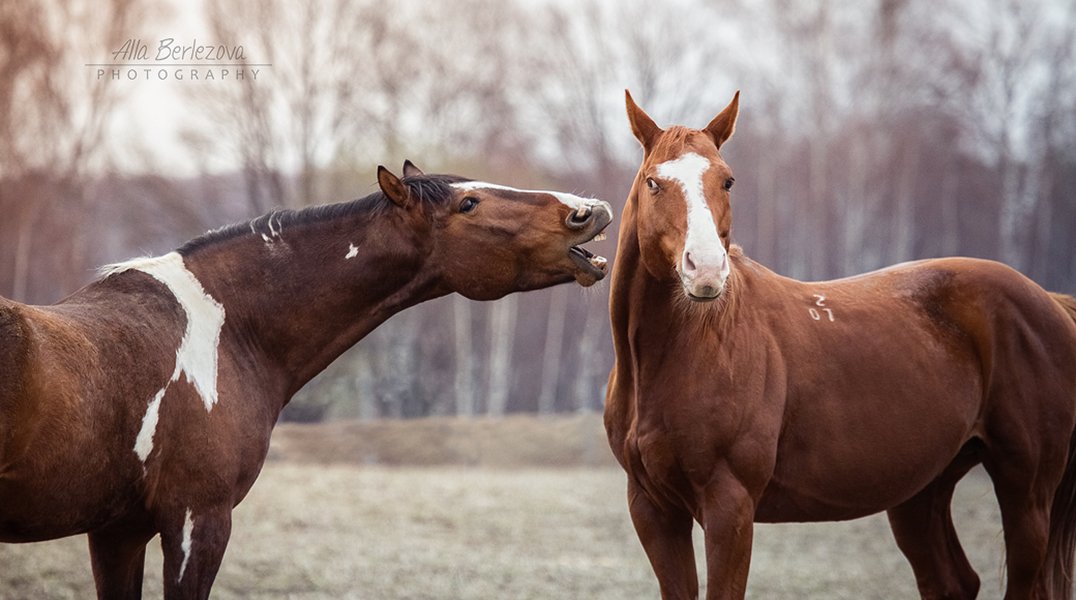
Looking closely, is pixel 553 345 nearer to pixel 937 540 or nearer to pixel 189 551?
pixel 937 540

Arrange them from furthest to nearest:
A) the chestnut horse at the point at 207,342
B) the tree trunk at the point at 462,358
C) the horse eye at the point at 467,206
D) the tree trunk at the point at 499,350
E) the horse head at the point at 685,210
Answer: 1. the tree trunk at the point at 499,350
2. the tree trunk at the point at 462,358
3. the horse eye at the point at 467,206
4. the horse head at the point at 685,210
5. the chestnut horse at the point at 207,342

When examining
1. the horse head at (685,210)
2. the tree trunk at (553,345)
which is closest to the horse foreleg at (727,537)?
the horse head at (685,210)

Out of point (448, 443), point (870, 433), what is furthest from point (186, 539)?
point (448, 443)

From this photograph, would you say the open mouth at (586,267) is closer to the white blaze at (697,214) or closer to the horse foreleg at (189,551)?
the white blaze at (697,214)

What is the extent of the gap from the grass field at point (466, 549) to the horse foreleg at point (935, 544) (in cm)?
199

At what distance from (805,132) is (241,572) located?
22.5m

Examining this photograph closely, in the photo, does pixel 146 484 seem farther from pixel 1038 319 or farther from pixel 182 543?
pixel 1038 319

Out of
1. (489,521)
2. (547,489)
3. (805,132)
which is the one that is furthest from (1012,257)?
(489,521)

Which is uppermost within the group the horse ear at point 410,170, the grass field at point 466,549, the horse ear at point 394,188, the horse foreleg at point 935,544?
the horse ear at point 410,170

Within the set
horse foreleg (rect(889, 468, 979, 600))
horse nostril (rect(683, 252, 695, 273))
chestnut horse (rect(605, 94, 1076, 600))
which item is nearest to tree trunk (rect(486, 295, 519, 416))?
horse foreleg (rect(889, 468, 979, 600))

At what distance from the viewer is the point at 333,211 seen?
12.5 ft

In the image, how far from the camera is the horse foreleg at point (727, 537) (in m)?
3.51

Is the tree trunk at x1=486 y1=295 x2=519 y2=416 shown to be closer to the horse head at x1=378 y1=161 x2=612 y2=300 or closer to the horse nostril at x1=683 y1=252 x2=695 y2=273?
the horse head at x1=378 y1=161 x2=612 y2=300

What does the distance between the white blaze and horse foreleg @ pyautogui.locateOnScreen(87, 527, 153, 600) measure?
2.07 meters
